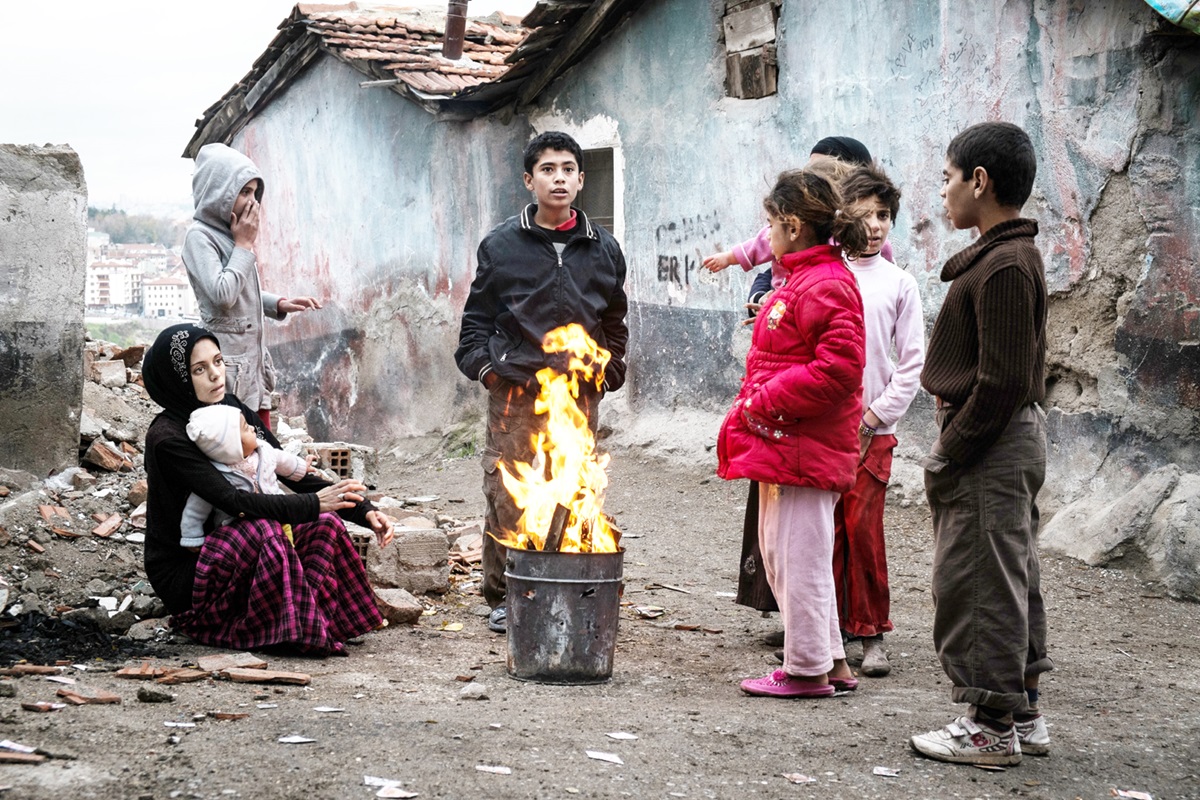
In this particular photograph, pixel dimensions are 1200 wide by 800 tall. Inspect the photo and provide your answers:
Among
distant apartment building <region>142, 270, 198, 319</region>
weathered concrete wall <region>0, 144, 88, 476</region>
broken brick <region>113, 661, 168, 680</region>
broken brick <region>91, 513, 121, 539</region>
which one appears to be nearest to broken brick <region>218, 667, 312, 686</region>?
broken brick <region>113, 661, 168, 680</region>

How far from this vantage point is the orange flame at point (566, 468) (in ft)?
15.9

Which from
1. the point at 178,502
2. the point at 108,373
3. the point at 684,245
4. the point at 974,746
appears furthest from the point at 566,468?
the point at 684,245

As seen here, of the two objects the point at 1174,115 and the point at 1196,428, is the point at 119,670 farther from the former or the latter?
the point at 1174,115

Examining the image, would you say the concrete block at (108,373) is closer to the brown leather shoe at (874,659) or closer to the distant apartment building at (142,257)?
the brown leather shoe at (874,659)

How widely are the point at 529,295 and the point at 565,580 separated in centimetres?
147

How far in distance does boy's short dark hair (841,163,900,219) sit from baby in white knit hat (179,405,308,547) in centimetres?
266

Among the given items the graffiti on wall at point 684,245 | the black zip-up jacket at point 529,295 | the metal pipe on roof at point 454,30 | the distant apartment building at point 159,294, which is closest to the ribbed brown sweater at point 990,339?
the black zip-up jacket at point 529,295

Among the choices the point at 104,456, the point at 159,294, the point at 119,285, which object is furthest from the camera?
the point at 119,285

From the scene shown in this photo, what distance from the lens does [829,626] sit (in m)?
4.46

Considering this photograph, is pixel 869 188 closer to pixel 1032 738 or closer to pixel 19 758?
pixel 1032 738

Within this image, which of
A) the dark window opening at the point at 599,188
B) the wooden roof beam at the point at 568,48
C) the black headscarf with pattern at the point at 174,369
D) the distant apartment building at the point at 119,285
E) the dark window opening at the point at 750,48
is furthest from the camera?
the distant apartment building at the point at 119,285

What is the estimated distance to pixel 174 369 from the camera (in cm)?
495

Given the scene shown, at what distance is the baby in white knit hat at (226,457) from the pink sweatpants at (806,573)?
209 centimetres

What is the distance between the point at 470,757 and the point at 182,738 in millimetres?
868
